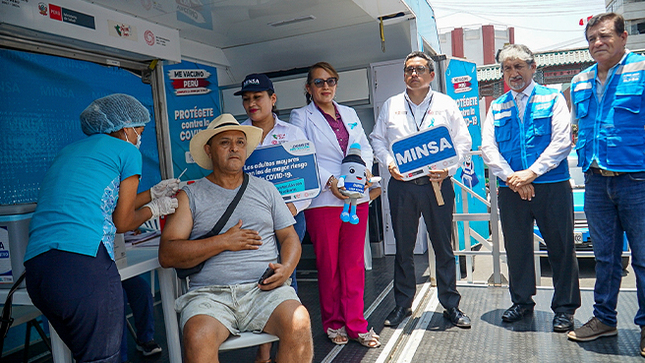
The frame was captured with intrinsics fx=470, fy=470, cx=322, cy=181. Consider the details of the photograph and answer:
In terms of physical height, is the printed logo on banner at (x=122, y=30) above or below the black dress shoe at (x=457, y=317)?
above

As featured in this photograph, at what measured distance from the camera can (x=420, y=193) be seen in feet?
10.9

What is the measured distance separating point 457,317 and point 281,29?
10.2 ft

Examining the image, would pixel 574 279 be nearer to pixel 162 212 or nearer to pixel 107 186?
pixel 162 212

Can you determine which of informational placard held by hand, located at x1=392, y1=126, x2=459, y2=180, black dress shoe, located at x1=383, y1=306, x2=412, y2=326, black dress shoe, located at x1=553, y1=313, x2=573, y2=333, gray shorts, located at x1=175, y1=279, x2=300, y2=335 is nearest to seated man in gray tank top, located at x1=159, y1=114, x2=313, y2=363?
gray shorts, located at x1=175, y1=279, x2=300, y2=335

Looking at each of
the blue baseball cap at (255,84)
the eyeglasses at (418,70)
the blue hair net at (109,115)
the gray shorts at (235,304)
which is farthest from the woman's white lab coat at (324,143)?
the blue hair net at (109,115)

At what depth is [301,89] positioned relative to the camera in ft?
19.5

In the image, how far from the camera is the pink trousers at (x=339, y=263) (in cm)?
310

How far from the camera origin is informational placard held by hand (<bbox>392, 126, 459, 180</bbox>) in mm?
3199

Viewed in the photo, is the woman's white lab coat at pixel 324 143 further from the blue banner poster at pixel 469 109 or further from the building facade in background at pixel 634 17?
the building facade in background at pixel 634 17

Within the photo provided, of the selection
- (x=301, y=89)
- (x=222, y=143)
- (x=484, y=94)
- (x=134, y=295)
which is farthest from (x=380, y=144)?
(x=484, y=94)

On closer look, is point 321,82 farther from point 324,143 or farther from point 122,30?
point 122,30

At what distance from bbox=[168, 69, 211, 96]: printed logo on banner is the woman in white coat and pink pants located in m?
2.49

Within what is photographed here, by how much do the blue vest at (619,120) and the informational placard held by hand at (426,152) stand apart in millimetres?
838

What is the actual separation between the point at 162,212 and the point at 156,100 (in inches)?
99.0
